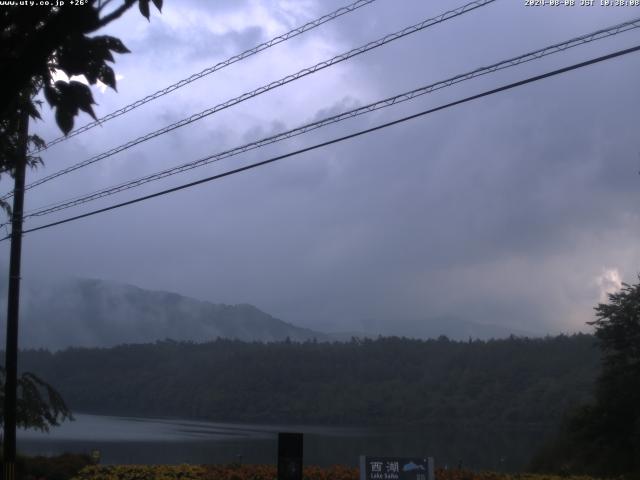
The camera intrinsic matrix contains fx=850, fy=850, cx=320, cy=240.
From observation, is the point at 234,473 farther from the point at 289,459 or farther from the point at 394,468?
the point at 394,468

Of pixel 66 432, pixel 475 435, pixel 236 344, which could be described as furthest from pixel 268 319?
pixel 475 435

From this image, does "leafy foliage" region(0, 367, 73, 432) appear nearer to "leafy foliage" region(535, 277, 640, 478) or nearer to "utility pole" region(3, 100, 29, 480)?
"utility pole" region(3, 100, 29, 480)

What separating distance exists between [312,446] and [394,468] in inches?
734

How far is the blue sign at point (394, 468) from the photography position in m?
13.7

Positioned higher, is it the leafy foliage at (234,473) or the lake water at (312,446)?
the leafy foliage at (234,473)

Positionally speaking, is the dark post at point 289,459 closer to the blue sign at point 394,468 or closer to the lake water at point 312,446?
the blue sign at point 394,468

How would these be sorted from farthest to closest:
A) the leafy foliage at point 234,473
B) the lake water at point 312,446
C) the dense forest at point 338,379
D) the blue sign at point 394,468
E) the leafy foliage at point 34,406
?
the dense forest at point 338,379 < the lake water at point 312,446 < the leafy foliage at point 34,406 < the leafy foliage at point 234,473 < the blue sign at point 394,468

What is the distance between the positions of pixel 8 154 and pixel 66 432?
42962 millimetres

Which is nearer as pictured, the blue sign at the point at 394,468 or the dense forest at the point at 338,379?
the blue sign at the point at 394,468

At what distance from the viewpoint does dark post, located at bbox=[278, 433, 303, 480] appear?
44.1 ft

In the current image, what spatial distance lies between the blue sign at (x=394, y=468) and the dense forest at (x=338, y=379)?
28.0 meters

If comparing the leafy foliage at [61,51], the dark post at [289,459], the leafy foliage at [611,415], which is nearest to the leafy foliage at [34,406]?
the dark post at [289,459]

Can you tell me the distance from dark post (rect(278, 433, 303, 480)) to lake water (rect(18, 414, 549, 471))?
23.8 ft

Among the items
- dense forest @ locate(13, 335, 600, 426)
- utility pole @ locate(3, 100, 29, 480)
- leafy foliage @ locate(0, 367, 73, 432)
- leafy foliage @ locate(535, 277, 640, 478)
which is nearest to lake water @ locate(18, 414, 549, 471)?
leafy foliage @ locate(535, 277, 640, 478)
